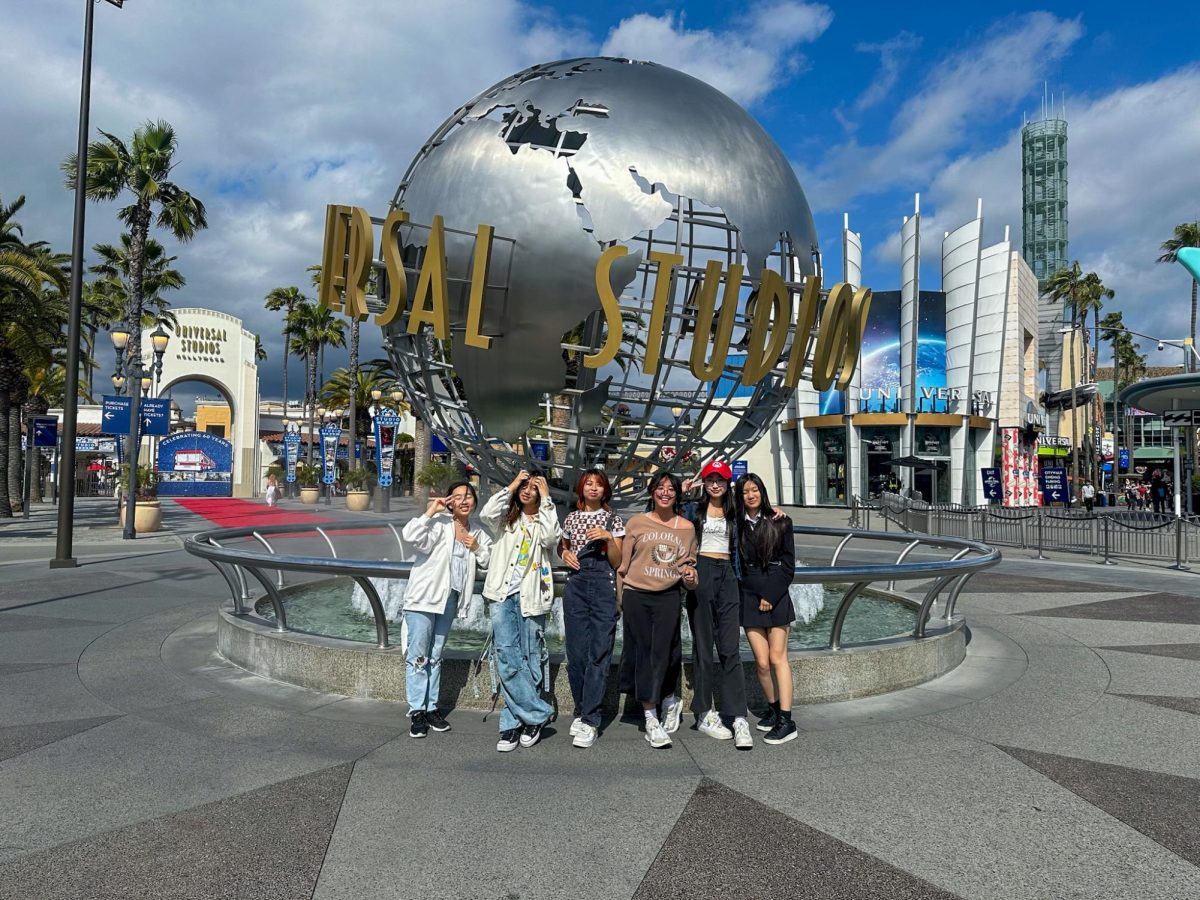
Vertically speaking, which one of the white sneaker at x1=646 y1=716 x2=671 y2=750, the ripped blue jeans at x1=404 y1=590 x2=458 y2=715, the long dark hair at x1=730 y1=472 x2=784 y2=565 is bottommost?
the white sneaker at x1=646 y1=716 x2=671 y2=750

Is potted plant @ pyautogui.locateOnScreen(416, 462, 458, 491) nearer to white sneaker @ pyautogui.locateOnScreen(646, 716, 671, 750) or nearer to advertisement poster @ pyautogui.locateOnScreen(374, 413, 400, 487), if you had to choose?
advertisement poster @ pyautogui.locateOnScreen(374, 413, 400, 487)

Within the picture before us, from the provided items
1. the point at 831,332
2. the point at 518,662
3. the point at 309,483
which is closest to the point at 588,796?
the point at 518,662

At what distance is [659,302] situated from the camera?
17.7 ft

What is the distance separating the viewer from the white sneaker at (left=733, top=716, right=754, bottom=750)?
4559 mm

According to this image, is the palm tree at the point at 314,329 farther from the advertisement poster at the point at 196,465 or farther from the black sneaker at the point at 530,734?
the black sneaker at the point at 530,734

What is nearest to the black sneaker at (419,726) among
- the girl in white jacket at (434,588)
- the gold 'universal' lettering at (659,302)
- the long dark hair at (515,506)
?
the girl in white jacket at (434,588)

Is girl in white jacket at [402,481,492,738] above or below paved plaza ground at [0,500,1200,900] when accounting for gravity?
above


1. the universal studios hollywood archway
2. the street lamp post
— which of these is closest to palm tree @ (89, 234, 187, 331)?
the universal studios hollywood archway

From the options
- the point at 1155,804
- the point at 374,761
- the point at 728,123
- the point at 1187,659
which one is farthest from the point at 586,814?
the point at 1187,659

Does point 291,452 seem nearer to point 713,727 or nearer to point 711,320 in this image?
point 711,320

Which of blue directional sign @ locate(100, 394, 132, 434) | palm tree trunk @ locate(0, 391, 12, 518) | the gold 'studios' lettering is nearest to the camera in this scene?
the gold 'studios' lettering

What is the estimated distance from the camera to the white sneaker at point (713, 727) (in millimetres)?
4789

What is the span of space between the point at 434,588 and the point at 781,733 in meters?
2.25

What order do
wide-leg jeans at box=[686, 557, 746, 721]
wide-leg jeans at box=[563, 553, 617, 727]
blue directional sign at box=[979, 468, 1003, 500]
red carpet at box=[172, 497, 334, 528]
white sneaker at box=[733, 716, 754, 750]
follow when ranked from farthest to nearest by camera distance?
blue directional sign at box=[979, 468, 1003, 500] < red carpet at box=[172, 497, 334, 528] < wide-leg jeans at box=[686, 557, 746, 721] < wide-leg jeans at box=[563, 553, 617, 727] < white sneaker at box=[733, 716, 754, 750]
